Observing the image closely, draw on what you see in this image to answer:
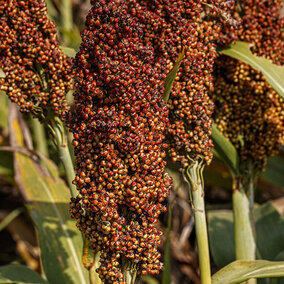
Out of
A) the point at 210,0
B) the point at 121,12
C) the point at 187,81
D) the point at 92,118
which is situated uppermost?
the point at 210,0

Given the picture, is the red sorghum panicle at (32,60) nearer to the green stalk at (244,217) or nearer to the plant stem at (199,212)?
the plant stem at (199,212)

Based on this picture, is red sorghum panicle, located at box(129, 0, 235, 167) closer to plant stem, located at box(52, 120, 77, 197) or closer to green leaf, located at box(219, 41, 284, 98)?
green leaf, located at box(219, 41, 284, 98)

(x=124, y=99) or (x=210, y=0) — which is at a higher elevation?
(x=210, y=0)

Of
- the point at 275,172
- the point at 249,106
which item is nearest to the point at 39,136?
the point at 275,172

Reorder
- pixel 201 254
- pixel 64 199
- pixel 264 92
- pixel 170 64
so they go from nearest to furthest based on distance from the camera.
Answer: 1. pixel 170 64
2. pixel 201 254
3. pixel 264 92
4. pixel 64 199

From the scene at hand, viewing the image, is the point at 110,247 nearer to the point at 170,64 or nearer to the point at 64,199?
the point at 170,64

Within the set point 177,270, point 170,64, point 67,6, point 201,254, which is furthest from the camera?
point 67,6

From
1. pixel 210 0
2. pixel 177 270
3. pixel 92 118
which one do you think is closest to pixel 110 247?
pixel 92 118
